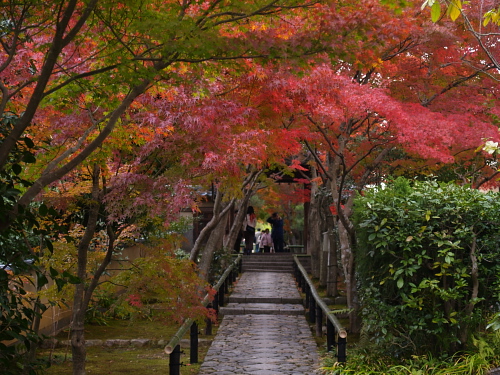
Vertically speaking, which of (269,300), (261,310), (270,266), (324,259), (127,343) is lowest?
(127,343)

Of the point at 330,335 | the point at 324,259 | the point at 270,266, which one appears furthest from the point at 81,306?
the point at 270,266

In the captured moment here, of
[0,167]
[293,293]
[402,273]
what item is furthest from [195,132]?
[293,293]

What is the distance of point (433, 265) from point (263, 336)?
14.8 feet

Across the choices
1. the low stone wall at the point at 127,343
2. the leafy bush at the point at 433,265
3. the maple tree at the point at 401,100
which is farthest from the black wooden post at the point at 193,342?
the maple tree at the point at 401,100

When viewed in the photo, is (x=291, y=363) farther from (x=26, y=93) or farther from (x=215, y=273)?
(x=215, y=273)

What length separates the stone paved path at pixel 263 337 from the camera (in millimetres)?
8742

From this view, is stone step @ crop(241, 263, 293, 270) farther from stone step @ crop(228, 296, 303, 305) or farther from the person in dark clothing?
stone step @ crop(228, 296, 303, 305)

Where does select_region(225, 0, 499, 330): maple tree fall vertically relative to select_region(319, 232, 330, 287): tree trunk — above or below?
above

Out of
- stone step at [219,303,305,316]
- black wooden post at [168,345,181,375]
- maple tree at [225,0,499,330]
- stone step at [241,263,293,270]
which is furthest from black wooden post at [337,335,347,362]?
stone step at [241,263,293,270]

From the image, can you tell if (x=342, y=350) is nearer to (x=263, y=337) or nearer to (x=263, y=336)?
(x=263, y=337)

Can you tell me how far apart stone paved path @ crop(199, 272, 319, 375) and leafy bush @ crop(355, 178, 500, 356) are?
155 cm

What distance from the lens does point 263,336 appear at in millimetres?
11320

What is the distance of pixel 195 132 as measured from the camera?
8172mm

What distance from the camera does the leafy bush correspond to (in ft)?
24.6
